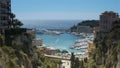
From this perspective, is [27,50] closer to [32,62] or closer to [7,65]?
[32,62]

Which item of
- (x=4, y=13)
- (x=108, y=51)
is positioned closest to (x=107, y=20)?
(x=108, y=51)

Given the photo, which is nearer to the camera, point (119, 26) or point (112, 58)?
point (112, 58)

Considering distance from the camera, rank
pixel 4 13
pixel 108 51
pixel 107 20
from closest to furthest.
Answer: pixel 4 13
pixel 108 51
pixel 107 20

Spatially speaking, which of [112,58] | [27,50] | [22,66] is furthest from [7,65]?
[112,58]

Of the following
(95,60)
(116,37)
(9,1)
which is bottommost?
(95,60)

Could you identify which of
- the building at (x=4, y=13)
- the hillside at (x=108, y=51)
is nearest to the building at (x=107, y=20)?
the hillside at (x=108, y=51)

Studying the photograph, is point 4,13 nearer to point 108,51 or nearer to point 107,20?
point 108,51

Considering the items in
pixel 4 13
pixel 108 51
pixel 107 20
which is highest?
pixel 4 13

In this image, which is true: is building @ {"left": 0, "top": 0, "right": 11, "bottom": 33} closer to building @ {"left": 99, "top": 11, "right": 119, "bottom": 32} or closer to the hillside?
the hillside

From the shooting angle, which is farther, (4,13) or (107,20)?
(107,20)
